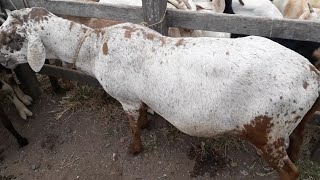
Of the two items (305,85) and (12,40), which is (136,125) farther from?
(305,85)

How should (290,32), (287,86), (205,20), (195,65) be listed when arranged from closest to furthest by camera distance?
(287,86), (195,65), (290,32), (205,20)

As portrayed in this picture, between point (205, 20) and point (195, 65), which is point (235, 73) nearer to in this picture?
point (195, 65)

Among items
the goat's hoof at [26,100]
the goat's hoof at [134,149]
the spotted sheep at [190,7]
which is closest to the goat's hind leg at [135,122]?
the goat's hoof at [134,149]

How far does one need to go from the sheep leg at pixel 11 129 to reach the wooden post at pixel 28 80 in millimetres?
834

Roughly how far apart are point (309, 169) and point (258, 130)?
4.99ft

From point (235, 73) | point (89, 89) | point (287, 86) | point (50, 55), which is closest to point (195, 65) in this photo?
point (235, 73)

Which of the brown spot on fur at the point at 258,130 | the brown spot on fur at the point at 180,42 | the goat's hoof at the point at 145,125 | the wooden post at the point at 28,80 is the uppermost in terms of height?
the brown spot on fur at the point at 180,42

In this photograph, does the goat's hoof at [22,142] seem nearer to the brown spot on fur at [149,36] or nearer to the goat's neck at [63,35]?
the goat's neck at [63,35]

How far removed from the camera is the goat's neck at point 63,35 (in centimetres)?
335

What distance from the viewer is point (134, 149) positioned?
4078 mm

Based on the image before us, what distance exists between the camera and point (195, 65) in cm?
279

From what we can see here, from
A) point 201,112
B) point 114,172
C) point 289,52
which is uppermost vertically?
point 289,52

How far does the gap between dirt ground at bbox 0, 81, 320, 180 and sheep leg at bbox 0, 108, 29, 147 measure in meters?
0.09

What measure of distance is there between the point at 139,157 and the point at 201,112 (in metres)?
1.55
